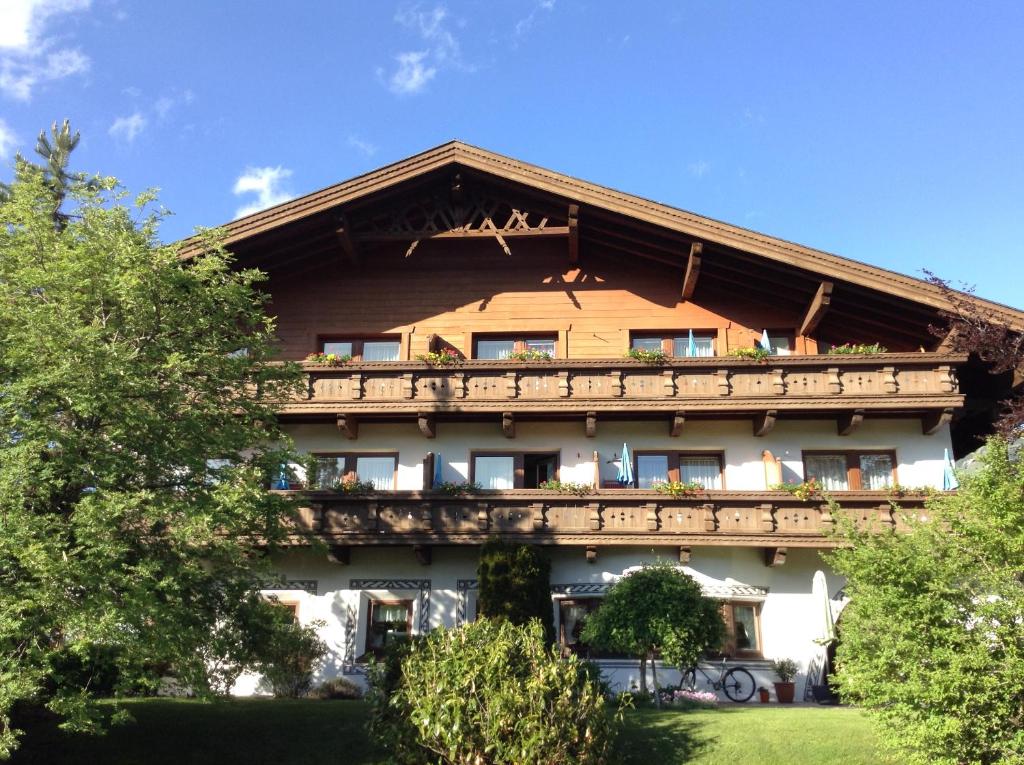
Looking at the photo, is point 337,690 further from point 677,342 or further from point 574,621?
point 677,342

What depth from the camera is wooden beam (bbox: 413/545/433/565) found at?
19.0 metres

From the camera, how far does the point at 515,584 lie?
17.6 metres

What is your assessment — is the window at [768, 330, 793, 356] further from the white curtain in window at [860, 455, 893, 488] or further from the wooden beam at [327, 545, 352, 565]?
the wooden beam at [327, 545, 352, 565]

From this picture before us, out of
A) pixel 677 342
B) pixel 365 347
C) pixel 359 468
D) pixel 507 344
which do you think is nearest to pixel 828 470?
pixel 677 342

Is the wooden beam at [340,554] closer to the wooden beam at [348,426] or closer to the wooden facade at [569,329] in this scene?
the wooden facade at [569,329]

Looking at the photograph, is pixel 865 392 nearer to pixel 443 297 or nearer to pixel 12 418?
pixel 443 297

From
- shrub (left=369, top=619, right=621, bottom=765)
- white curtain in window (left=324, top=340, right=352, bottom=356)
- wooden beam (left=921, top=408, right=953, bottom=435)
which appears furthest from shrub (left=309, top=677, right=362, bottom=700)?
wooden beam (left=921, top=408, right=953, bottom=435)

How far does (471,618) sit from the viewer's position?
63.1 feet

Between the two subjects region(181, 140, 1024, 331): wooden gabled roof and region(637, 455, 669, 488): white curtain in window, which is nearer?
region(181, 140, 1024, 331): wooden gabled roof

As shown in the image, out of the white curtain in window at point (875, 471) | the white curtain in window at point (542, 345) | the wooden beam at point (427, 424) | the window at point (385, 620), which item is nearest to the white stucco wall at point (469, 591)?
the window at point (385, 620)

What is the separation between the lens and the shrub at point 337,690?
18016 mm

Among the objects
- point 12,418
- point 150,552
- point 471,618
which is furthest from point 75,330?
point 471,618

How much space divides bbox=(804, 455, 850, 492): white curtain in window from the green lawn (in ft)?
22.5

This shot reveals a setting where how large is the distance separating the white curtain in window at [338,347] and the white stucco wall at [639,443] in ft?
7.35
